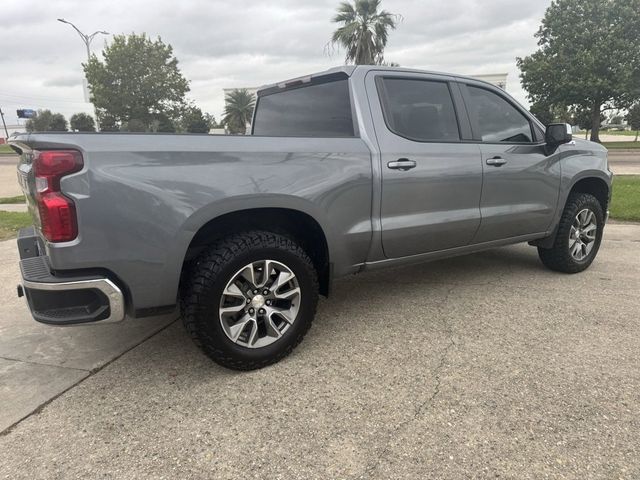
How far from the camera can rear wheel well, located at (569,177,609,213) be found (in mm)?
4719

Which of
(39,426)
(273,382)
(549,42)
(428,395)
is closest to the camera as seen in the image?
(39,426)

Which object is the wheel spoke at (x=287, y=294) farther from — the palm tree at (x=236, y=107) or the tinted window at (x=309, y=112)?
the palm tree at (x=236, y=107)

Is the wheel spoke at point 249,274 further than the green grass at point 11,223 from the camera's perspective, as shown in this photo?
No

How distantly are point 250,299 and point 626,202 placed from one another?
26.8 feet

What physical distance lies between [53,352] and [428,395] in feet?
8.05

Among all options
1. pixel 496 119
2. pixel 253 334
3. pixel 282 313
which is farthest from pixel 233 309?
pixel 496 119

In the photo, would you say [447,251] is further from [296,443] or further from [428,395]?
[296,443]

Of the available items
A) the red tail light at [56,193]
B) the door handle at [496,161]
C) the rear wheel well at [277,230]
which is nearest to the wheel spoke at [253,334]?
the rear wheel well at [277,230]

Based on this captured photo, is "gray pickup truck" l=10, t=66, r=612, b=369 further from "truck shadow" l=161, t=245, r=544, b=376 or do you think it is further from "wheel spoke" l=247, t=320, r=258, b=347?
"truck shadow" l=161, t=245, r=544, b=376

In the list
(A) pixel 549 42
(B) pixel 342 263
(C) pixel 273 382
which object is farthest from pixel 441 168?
(A) pixel 549 42

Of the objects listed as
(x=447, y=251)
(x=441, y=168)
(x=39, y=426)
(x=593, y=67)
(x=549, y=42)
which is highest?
(x=549, y=42)

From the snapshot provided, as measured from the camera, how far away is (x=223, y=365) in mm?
2781

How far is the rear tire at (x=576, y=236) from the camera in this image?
14.8 ft

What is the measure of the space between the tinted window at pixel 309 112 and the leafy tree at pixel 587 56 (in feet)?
104
